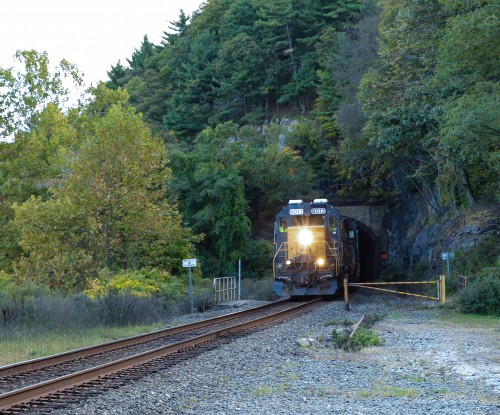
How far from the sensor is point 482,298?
2136cm

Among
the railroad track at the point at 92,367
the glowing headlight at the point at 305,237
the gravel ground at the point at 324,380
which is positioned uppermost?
the glowing headlight at the point at 305,237

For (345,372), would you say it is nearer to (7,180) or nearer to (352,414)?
(352,414)

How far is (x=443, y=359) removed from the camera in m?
12.6

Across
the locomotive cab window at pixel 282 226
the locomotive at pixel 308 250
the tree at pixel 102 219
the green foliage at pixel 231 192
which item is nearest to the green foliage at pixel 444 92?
the locomotive at pixel 308 250

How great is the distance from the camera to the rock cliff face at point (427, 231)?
30.9 meters

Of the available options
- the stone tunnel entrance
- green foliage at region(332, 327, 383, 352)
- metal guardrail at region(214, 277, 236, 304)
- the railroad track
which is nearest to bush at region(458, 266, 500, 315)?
green foliage at region(332, 327, 383, 352)

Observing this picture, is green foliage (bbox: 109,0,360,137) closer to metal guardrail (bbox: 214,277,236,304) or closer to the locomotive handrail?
metal guardrail (bbox: 214,277,236,304)

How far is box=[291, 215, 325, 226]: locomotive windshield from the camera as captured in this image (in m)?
28.3

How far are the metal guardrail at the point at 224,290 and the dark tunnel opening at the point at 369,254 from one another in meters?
17.4

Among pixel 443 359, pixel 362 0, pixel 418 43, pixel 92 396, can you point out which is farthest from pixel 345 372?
pixel 362 0

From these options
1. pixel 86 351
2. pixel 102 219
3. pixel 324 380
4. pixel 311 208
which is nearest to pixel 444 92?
pixel 311 208

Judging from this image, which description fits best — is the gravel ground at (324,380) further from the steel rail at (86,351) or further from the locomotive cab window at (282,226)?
the locomotive cab window at (282,226)

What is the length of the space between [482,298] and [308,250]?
8.16 meters

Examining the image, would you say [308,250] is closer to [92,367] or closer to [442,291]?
[442,291]
